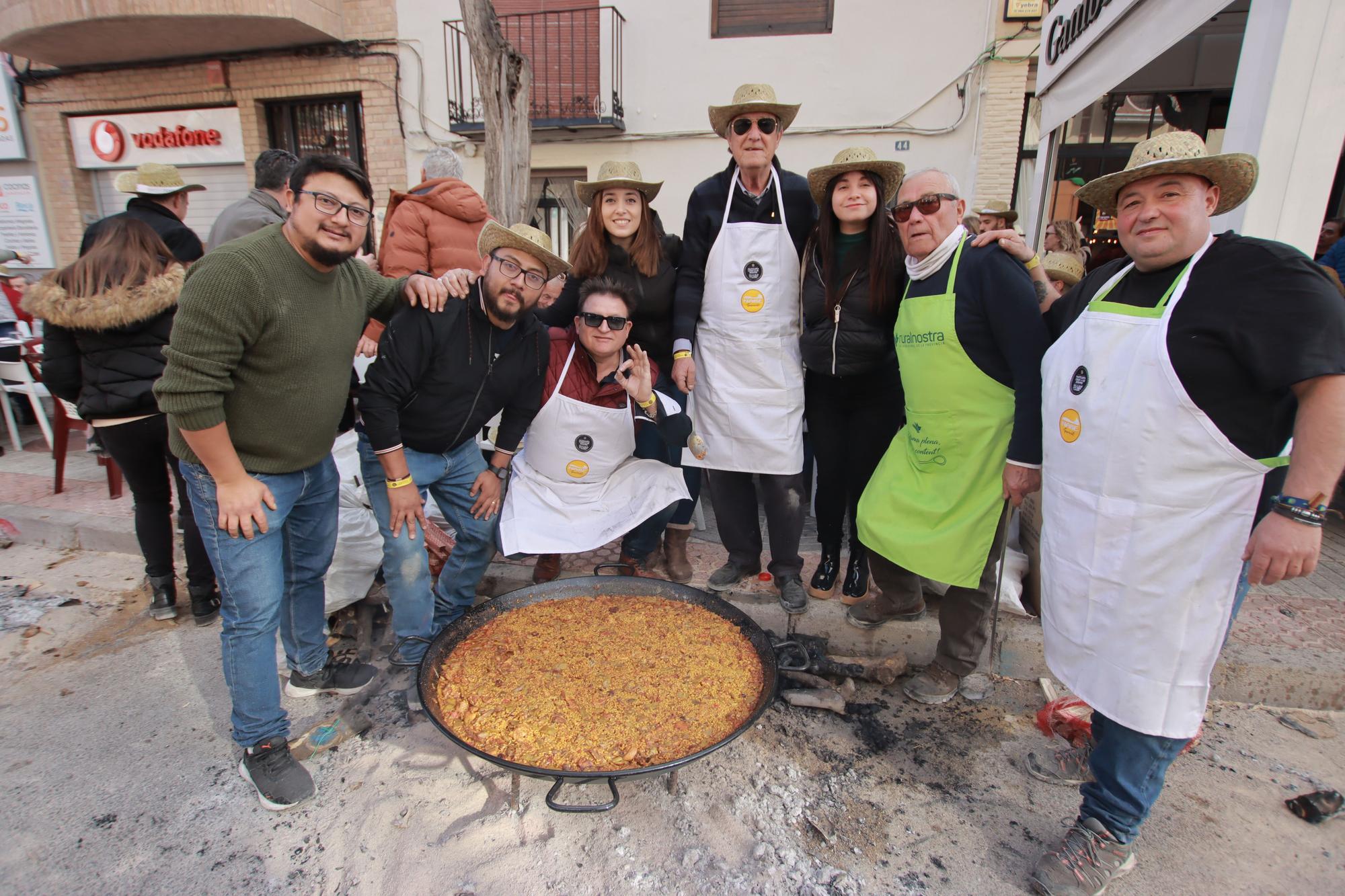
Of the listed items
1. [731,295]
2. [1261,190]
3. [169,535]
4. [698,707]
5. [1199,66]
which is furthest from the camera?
[1199,66]

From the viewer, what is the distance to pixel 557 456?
3.22m

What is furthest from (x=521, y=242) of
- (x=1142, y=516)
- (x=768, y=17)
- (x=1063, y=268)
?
(x=768, y=17)

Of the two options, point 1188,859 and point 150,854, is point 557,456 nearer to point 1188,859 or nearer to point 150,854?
point 150,854

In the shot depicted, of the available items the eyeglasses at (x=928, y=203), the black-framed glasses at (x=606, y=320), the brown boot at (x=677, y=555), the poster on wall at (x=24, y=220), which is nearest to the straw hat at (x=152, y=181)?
the black-framed glasses at (x=606, y=320)

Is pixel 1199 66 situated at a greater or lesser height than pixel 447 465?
greater

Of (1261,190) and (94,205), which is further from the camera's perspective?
(94,205)

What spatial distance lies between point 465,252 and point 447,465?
4.96ft

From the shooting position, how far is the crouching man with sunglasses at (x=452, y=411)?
8.59ft

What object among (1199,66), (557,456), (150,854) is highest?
(1199,66)

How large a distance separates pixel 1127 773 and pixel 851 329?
1.80m

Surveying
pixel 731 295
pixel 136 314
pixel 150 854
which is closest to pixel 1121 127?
pixel 731 295

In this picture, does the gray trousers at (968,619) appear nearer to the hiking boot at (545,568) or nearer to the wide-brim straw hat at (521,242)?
the hiking boot at (545,568)

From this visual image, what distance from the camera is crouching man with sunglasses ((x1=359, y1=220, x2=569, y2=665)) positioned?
8.59ft

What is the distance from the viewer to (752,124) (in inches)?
117
